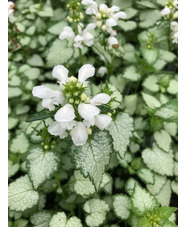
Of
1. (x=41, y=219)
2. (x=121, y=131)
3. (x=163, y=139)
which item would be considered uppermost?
(x=121, y=131)

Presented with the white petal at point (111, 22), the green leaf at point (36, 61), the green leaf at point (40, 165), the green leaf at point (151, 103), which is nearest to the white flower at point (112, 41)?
the white petal at point (111, 22)

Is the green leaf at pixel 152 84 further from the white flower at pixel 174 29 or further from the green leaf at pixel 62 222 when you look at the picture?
the green leaf at pixel 62 222

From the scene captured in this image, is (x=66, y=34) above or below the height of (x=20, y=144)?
above

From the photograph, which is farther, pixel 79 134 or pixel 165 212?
pixel 165 212

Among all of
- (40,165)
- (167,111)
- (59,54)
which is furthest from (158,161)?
(59,54)

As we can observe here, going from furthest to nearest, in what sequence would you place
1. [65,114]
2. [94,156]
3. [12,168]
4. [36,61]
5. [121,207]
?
[36,61] → [12,168] → [121,207] → [94,156] → [65,114]

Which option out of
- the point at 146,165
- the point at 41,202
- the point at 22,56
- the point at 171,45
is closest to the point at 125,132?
the point at 146,165

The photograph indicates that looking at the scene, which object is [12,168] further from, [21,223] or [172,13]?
[172,13]
